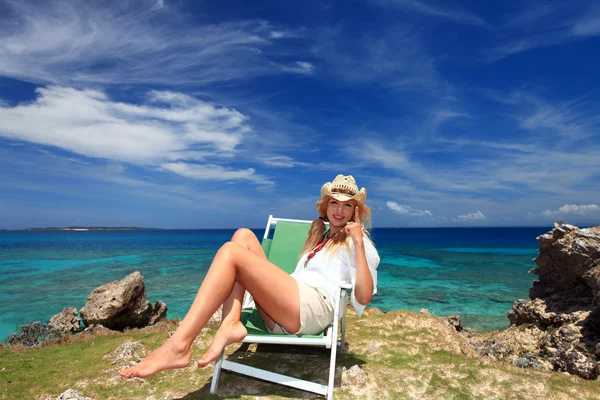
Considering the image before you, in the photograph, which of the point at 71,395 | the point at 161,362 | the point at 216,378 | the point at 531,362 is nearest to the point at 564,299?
the point at 531,362

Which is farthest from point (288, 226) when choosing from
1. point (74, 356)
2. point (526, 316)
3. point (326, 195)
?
point (526, 316)

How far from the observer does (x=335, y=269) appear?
3285 mm

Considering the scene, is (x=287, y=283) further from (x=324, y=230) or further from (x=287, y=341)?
(x=324, y=230)

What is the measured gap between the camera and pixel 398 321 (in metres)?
5.43

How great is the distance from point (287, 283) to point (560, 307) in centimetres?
655

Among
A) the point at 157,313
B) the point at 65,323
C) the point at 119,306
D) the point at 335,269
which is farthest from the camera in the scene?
the point at 157,313

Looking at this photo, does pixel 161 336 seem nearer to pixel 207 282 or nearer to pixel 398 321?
pixel 207 282

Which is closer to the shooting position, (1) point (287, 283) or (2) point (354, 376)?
(1) point (287, 283)

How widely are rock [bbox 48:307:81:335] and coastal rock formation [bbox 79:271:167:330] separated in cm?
66

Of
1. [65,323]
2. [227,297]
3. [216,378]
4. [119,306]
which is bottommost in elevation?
[65,323]

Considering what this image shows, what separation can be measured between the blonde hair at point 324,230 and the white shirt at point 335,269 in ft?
0.17

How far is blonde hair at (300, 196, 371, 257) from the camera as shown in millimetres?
3357

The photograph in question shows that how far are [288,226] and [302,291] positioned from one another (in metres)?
2.06

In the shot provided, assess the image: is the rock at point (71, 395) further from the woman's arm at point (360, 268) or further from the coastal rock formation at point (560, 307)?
the coastal rock formation at point (560, 307)
